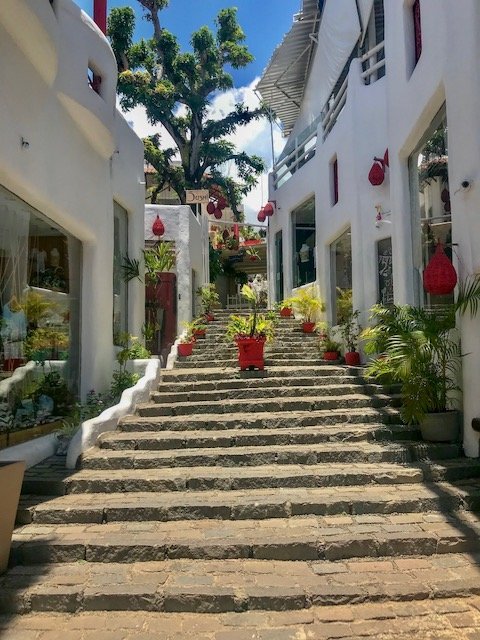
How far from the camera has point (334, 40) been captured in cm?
1219

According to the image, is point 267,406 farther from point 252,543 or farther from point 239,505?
point 252,543

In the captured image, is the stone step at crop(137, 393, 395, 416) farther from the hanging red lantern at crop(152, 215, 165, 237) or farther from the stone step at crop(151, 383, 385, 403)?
the hanging red lantern at crop(152, 215, 165, 237)

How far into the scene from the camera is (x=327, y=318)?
36.7ft

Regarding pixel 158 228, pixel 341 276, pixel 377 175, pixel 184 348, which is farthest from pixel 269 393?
pixel 158 228

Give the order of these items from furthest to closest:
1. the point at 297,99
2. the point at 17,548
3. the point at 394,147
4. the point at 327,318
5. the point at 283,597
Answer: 1. the point at 297,99
2. the point at 327,318
3. the point at 394,147
4. the point at 17,548
5. the point at 283,597

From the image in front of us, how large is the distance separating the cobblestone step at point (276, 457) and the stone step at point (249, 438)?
0.94 feet

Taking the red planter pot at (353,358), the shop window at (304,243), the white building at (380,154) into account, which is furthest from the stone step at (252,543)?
the shop window at (304,243)

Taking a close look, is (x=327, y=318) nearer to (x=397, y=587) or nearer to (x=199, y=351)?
(x=199, y=351)

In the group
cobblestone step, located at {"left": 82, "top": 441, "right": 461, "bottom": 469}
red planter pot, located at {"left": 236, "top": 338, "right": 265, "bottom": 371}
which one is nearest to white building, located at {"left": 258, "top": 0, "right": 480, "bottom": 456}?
cobblestone step, located at {"left": 82, "top": 441, "right": 461, "bottom": 469}

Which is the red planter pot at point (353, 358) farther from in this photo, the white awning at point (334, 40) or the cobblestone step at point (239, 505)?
the white awning at point (334, 40)

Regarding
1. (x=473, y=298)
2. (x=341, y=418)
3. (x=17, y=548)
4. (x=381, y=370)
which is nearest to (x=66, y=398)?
(x=17, y=548)

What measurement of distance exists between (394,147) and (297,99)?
10.7 m

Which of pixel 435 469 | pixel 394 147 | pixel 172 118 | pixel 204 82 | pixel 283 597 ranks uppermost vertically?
pixel 204 82

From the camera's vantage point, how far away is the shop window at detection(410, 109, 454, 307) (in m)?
6.12
